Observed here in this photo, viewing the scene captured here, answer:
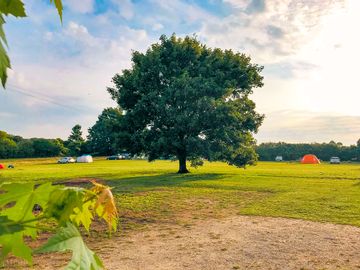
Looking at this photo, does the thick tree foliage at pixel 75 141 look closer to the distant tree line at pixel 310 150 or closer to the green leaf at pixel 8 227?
the distant tree line at pixel 310 150

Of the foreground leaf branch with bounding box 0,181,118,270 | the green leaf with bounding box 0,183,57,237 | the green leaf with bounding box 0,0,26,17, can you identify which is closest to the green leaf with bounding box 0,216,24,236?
the foreground leaf branch with bounding box 0,181,118,270

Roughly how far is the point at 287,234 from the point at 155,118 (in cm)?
2170

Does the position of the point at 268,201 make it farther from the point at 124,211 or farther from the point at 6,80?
the point at 6,80

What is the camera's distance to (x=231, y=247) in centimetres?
786

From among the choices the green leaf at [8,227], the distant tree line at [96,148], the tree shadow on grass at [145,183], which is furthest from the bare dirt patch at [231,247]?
the distant tree line at [96,148]

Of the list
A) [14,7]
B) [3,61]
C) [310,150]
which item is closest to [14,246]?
[3,61]

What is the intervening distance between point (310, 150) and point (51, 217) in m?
88.1

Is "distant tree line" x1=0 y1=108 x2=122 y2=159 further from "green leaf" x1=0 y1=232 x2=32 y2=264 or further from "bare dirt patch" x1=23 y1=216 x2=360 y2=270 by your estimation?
"green leaf" x1=0 y1=232 x2=32 y2=264

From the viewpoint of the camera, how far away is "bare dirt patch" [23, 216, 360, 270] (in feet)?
22.1

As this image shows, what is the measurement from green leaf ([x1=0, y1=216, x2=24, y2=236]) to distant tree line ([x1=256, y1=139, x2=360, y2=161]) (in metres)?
86.3

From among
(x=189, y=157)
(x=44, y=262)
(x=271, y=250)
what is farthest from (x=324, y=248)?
(x=189, y=157)

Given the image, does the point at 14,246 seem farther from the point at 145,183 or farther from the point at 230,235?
the point at 145,183

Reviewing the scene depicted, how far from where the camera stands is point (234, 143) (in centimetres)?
2898

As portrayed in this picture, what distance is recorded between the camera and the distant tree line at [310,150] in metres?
79.8
